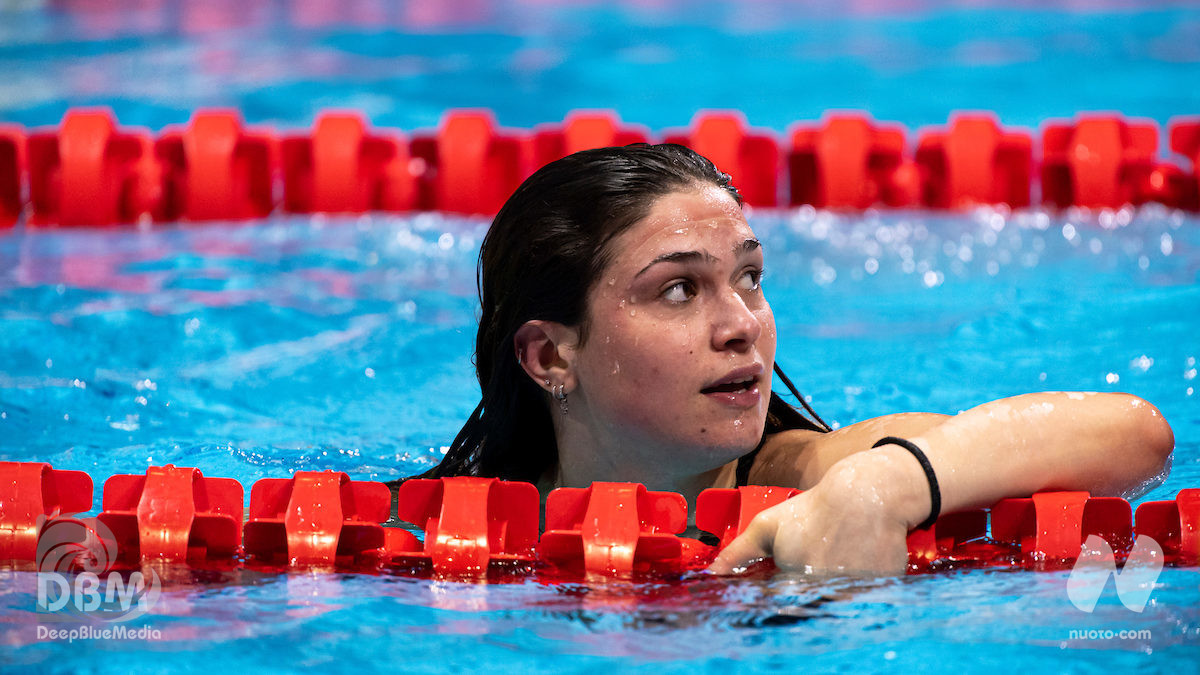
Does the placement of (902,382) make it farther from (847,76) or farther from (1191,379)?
(847,76)

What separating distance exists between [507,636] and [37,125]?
7.59 m

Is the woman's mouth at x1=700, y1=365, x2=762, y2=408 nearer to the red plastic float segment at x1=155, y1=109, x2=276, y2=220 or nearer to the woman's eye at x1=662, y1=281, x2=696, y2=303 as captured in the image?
the woman's eye at x1=662, y1=281, x2=696, y2=303

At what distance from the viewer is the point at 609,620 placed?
2.20 metres

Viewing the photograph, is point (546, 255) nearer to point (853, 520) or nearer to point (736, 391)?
point (736, 391)

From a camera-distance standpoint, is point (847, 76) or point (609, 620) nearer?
point (609, 620)

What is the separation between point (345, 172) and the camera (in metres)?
6.55

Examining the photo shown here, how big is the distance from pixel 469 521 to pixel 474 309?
8.54ft

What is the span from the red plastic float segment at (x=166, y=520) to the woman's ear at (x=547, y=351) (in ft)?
2.06

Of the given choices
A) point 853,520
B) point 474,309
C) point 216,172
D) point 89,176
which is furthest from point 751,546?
point 89,176

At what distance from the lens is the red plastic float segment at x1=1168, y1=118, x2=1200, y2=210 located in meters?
6.16

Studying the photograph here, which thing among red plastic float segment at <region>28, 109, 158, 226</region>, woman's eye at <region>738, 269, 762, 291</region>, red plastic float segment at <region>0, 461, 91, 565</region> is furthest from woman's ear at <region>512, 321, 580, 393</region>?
red plastic float segment at <region>28, 109, 158, 226</region>

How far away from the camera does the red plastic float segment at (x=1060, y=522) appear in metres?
2.39

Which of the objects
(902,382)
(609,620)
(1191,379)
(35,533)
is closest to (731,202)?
(609,620)

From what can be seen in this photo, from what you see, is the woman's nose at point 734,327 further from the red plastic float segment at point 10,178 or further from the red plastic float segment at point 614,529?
the red plastic float segment at point 10,178
